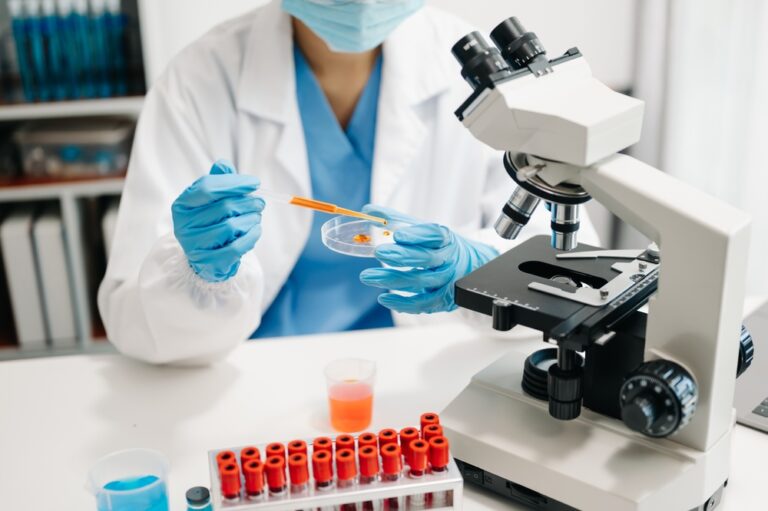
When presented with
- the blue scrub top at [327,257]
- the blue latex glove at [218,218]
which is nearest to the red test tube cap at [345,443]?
the blue latex glove at [218,218]

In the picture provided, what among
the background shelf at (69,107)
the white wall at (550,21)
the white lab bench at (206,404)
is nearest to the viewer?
the white lab bench at (206,404)

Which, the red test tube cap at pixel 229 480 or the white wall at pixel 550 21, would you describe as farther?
the white wall at pixel 550 21

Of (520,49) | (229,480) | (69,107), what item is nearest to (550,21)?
(69,107)

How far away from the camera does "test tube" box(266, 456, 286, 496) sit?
0.88 metres

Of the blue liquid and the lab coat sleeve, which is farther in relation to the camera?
the lab coat sleeve

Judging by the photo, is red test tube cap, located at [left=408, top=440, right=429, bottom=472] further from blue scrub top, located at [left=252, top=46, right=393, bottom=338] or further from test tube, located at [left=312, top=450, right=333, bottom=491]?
blue scrub top, located at [left=252, top=46, right=393, bottom=338]

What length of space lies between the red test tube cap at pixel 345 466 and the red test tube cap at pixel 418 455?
67 mm

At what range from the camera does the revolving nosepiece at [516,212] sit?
956mm

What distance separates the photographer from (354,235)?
1316mm

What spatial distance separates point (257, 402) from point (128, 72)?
1.68m

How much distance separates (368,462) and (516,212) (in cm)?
35

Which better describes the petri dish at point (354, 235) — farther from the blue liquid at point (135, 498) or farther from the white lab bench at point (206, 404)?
the blue liquid at point (135, 498)

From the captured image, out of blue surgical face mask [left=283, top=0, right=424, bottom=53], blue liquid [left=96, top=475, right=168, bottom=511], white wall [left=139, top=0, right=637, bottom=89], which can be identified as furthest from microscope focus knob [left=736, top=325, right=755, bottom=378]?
white wall [left=139, top=0, right=637, bottom=89]

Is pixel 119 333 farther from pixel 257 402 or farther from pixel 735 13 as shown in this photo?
pixel 735 13
